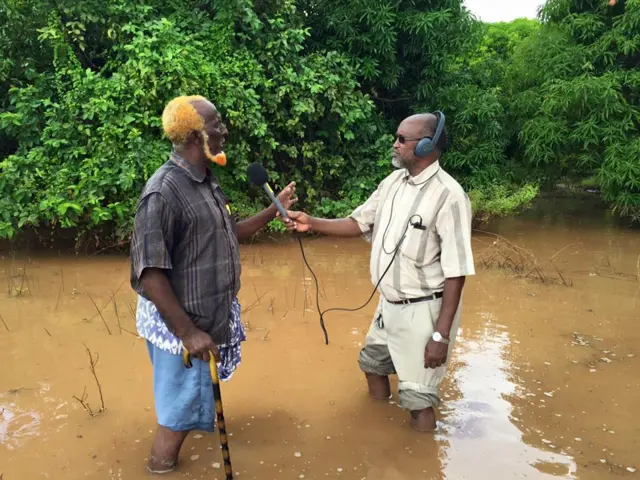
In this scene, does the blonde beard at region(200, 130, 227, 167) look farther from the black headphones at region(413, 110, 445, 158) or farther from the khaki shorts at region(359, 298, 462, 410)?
the khaki shorts at region(359, 298, 462, 410)

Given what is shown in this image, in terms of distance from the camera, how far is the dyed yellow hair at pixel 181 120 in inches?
106

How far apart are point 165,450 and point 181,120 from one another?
173 cm

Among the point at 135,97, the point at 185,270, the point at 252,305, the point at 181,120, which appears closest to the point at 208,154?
the point at 181,120

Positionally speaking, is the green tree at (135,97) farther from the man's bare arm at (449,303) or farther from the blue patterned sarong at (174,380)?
the man's bare arm at (449,303)

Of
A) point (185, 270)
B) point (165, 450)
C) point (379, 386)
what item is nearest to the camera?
point (185, 270)

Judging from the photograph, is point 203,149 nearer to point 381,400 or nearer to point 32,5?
point 381,400

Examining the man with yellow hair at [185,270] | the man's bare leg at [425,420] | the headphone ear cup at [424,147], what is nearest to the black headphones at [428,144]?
the headphone ear cup at [424,147]

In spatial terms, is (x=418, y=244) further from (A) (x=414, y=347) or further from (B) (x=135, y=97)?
(B) (x=135, y=97)

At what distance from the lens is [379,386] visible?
394 cm

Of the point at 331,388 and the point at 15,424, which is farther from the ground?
the point at 331,388

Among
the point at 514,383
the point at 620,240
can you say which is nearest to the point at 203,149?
the point at 514,383

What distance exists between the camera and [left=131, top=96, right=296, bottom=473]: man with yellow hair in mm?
2572

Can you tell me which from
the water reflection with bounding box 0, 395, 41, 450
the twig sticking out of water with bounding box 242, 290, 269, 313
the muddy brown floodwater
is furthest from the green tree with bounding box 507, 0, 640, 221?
the water reflection with bounding box 0, 395, 41, 450

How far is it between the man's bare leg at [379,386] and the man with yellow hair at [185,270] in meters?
1.26
